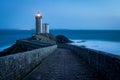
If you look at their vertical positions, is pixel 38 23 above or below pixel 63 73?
above

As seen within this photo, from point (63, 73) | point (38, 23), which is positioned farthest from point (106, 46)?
point (63, 73)

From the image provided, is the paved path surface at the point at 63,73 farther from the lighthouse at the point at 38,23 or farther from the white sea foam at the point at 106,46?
the lighthouse at the point at 38,23

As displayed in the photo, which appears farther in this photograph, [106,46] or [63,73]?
[106,46]

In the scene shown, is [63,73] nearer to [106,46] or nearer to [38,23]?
[38,23]

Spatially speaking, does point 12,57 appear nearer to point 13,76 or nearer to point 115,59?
point 13,76

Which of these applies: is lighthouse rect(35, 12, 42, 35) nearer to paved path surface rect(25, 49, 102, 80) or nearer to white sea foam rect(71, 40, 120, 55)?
white sea foam rect(71, 40, 120, 55)

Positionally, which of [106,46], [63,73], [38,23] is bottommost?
[106,46]

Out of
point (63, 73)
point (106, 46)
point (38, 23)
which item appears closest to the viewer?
point (63, 73)

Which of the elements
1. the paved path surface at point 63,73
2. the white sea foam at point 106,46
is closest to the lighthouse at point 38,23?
the white sea foam at point 106,46

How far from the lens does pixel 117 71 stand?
21.4 ft

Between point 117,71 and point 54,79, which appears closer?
point 117,71

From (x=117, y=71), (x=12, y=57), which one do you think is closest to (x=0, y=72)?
(x=12, y=57)

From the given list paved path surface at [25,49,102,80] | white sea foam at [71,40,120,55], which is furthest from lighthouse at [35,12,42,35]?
paved path surface at [25,49,102,80]

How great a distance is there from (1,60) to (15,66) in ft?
4.75
